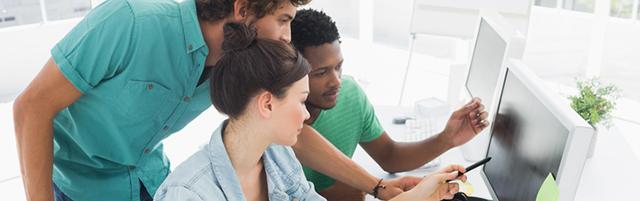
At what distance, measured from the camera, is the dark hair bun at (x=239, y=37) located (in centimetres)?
118

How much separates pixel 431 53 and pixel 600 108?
143 inches

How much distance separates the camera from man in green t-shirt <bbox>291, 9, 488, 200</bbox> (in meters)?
1.55

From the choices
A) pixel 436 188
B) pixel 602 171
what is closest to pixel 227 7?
pixel 436 188

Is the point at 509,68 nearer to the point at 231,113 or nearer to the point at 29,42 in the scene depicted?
the point at 231,113

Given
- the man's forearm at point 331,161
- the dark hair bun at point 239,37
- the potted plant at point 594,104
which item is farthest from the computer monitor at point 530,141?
the dark hair bun at point 239,37

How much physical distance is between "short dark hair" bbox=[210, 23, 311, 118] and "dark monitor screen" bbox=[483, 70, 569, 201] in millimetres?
468

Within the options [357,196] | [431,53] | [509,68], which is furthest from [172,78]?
[431,53]

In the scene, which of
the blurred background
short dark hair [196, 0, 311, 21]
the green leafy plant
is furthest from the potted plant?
the blurred background

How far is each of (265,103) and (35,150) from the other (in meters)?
0.48

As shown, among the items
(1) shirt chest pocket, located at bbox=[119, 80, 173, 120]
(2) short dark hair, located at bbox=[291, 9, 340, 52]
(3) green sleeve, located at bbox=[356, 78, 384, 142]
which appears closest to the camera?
(1) shirt chest pocket, located at bbox=[119, 80, 173, 120]

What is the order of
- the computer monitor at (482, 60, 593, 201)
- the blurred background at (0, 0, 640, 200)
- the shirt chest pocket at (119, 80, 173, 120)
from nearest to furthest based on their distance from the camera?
the computer monitor at (482, 60, 593, 201) < the shirt chest pocket at (119, 80, 173, 120) < the blurred background at (0, 0, 640, 200)

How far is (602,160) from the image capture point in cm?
184

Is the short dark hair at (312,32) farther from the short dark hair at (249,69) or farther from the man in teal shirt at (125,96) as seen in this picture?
the short dark hair at (249,69)

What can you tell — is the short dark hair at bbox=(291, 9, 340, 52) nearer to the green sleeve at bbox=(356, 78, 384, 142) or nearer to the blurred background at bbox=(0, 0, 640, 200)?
the green sleeve at bbox=(356, 78, 384, 142)
